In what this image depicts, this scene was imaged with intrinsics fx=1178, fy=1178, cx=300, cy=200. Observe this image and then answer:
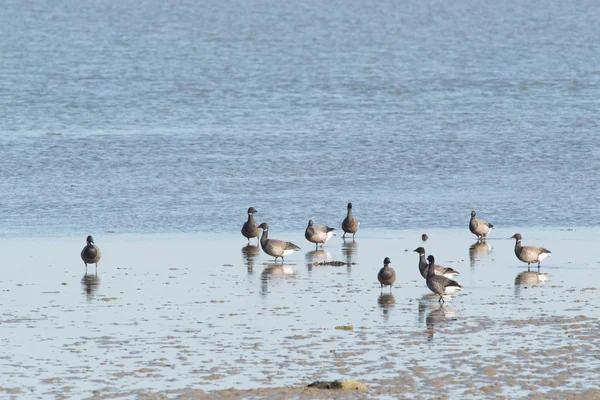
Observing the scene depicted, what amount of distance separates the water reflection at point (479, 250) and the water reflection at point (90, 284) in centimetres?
725

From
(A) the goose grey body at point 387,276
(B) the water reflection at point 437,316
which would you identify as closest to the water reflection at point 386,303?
(A) the goose grey body at point 387,276

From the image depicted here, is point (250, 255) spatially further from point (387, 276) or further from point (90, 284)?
point (387, 276)

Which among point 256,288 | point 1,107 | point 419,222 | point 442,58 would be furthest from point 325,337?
point 442,58

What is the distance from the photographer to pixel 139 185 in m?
34.6

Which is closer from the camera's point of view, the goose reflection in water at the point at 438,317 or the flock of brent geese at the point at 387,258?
the goose reflection in water at the point at 438,317

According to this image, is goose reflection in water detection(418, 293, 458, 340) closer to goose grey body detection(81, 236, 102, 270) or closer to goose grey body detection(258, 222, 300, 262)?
goose grey body detection(258, 222, 300, 262)

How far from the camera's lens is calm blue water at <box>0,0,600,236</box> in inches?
1221

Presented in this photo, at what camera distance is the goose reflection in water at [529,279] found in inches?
820

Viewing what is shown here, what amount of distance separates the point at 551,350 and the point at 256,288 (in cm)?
650

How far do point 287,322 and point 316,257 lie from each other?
7.06 meters

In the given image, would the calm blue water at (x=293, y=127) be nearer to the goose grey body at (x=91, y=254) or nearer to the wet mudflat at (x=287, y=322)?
the wet mudflat at (x=287, y=322)

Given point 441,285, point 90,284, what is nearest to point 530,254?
point 441,285

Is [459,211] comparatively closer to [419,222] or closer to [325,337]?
[419,222]

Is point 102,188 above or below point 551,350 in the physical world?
above
